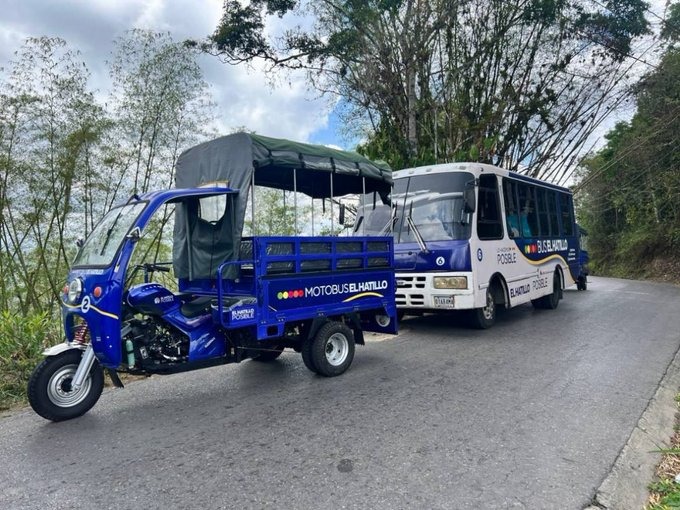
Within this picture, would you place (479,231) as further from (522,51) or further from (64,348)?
(522,51)

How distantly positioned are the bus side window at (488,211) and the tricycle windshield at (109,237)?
4966mm

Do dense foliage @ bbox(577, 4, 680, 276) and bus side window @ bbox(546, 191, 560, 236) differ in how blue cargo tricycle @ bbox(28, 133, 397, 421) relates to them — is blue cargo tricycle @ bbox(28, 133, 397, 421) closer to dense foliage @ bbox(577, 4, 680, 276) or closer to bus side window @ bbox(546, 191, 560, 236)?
bus side window @ bbox(546, 191, 560, 236)

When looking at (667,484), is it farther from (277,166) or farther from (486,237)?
(486,237)

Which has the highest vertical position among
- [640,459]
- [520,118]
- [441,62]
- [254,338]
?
[441,62]

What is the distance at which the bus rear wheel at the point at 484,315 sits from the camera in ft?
25.1

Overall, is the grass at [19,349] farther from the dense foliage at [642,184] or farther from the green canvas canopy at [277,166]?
the dense foliage at [642,184]

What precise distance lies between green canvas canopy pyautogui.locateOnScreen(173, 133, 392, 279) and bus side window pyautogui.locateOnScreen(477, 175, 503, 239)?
1991 mm

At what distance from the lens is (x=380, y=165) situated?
6.04 meters

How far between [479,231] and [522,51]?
8181 mm

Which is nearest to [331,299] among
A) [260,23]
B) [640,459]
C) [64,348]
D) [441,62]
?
[64,348]

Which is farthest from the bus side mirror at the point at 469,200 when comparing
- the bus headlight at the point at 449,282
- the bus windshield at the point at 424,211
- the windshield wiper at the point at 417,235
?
the bus headlight at the point at 449,282

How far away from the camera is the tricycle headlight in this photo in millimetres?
3934

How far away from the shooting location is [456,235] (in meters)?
7.15

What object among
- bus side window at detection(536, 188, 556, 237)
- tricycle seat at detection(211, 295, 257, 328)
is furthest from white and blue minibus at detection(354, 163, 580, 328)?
tricycle seat at detection(211, 295, 257, 328)
